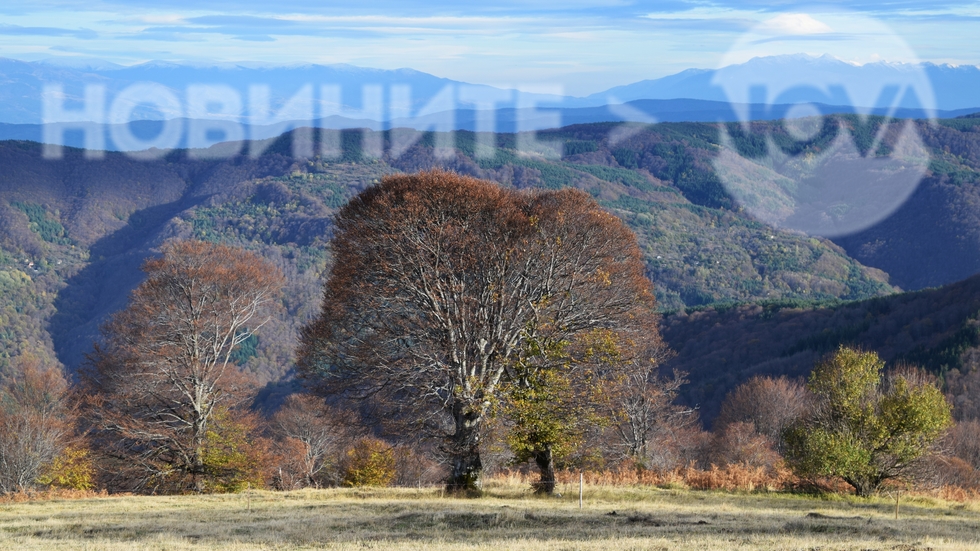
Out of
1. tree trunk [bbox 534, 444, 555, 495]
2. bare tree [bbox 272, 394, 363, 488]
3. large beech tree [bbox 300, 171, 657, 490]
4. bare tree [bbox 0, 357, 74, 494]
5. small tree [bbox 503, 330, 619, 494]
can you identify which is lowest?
bare tree [bbox 272, 394, 363, 488]

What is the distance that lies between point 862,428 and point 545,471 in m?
9.75

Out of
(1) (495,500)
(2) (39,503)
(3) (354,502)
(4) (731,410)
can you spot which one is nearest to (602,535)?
(1) (495,500)

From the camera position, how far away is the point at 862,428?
2622 centimetres

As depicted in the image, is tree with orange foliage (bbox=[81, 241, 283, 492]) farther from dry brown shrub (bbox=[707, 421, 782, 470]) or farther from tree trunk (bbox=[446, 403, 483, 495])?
dry brown shrub (bbox=[707, 421, 782, 470])

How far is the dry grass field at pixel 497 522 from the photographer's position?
14734mm

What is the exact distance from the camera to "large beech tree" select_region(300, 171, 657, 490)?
24.9 m

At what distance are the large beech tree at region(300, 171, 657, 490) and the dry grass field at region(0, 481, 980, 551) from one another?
3014 millimetres

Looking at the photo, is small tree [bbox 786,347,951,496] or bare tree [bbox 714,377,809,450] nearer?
small tree [bbox 786,347,951,496]

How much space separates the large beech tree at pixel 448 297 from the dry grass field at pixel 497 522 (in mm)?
3014

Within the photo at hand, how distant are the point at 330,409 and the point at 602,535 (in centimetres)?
1495

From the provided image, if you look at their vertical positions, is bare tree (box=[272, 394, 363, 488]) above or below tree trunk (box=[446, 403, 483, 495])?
below

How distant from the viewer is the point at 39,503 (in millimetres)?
24234

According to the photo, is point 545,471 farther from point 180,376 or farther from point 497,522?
point 180,376

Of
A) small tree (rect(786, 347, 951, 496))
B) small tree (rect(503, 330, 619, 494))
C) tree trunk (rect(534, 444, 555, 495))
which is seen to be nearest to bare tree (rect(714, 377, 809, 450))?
small tree (rect(786, 347, 951, 496))
